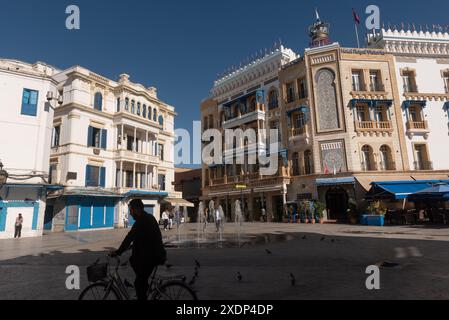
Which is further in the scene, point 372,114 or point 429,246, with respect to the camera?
point 372,114

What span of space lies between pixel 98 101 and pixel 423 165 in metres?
31.5

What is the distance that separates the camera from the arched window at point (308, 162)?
98.0 feet

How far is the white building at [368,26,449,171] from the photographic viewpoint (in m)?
28.0

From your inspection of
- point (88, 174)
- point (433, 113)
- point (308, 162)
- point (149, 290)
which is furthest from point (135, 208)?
point (433, 113)

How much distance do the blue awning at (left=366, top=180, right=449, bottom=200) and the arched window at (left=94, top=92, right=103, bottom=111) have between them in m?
25.8

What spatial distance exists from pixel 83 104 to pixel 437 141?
33218 millimetres

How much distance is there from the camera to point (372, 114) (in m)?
28.8

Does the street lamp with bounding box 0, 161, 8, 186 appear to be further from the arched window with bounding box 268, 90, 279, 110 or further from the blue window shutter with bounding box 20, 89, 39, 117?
the arched window with bounding box 268, 90, 279, 110

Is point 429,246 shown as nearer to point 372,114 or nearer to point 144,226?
point 144,226

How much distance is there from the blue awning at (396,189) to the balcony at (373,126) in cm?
553

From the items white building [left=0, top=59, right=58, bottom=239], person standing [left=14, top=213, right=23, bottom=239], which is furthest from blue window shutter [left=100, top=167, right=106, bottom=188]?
person standing [left=14, top=213, right=23, bottom=239]

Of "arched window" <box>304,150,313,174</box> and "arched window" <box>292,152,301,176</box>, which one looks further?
"arched window" <box>292,152,301,176</box>
